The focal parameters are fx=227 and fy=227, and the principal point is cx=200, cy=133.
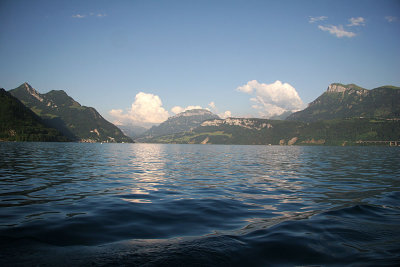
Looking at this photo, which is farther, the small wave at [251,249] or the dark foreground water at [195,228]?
the dark foreground water at [195,228]

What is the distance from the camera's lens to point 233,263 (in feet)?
20.2

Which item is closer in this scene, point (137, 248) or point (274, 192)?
point (137, 248)

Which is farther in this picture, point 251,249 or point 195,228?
point 195,228

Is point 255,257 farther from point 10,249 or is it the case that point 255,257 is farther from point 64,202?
point 64,202

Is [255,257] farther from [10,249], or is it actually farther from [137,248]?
[10,249]

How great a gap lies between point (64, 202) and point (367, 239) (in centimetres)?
1492

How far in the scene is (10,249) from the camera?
6.49 metres

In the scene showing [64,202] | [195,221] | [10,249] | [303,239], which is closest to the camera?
[10,249]

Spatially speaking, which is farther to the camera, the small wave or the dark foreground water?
the dark foreground water

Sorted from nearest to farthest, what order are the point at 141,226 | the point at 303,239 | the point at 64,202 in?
the point at 303,239
the point at 141,226
the point at 64,202

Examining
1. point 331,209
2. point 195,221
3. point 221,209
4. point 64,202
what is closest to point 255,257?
point 195,221

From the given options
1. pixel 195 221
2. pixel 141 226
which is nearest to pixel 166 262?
pixel 141 226

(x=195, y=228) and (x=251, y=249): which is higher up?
(x=251, y=249)

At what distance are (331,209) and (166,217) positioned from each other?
354 inches
